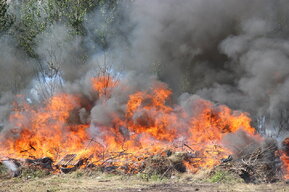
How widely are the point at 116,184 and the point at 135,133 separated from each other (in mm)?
4948

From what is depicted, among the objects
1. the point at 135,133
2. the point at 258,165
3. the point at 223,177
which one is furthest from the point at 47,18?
the point at 258,165

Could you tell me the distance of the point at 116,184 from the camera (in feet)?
31.0

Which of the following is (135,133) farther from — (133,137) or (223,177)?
(223,177)

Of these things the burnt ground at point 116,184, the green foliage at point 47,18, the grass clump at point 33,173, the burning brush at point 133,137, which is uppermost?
the green foliage at point 47,18

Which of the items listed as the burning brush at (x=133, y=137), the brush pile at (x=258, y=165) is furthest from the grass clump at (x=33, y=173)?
the brush pile at (x=258, y=165)

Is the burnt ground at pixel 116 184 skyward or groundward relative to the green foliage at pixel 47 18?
groundward

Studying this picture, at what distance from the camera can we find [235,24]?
47.7 feet

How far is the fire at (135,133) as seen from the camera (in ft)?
37.0

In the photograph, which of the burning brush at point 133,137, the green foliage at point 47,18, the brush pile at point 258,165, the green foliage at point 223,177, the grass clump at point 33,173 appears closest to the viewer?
the brush pile at point 258,165

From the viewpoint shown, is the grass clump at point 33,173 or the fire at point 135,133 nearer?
the grass clump at point 33,173

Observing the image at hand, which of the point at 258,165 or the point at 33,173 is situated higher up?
the point at 33,173

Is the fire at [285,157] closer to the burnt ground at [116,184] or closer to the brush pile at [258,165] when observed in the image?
the brush pile at [258,165]

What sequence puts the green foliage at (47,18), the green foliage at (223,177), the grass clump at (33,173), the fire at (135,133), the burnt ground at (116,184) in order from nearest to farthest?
the burnt ground at (116,184) < the green foliage at (223,177) < the grass clump at (33,173) < the fire at (135,133) < the green foliage at (47,18)

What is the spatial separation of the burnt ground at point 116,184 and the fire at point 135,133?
890 mm
